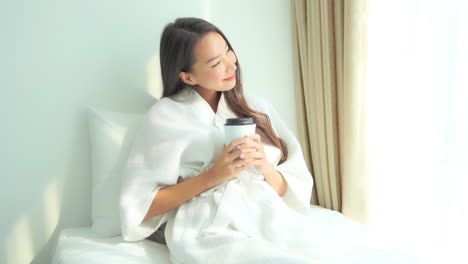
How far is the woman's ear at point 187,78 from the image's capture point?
143 centimetres

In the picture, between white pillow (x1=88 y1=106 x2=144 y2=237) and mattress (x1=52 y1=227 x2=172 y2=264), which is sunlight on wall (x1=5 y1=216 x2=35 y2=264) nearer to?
mattress (x1=52 y1=227 x2=172 y2=264)

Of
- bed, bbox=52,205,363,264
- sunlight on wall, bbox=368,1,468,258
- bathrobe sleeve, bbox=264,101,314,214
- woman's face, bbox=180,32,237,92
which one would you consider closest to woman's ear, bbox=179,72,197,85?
woman's face, bbox=180,32,237,92

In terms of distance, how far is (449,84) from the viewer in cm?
138

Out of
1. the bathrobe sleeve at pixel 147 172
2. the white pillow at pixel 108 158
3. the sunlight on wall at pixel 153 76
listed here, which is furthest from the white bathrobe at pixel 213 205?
the sunlight on wall at pixel 153 76

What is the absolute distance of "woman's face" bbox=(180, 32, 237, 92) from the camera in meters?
1.38

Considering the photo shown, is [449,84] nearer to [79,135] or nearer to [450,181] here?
[450,181]

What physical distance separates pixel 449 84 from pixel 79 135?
4.57ft

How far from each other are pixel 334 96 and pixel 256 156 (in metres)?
0.65

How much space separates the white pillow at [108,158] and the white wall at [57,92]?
10cm

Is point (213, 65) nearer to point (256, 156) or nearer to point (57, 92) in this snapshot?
point (256, 156)

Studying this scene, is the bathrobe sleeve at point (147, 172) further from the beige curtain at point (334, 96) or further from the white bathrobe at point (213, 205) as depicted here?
the beige curtain at point (334, 96)

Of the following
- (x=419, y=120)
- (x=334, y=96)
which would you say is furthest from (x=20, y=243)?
(x=419, y=120)

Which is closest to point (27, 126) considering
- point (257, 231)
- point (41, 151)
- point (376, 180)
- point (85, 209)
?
point (41, 151)

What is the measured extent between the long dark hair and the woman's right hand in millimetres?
261
